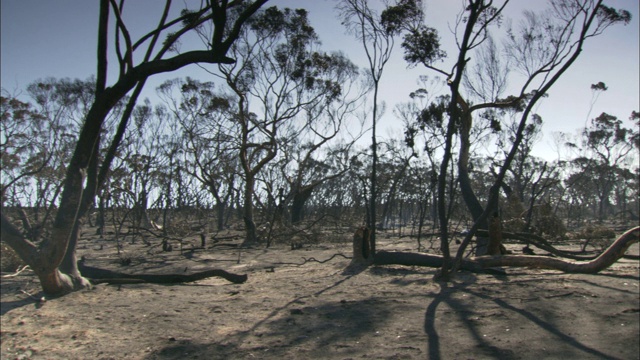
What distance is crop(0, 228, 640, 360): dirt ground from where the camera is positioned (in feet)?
12.4

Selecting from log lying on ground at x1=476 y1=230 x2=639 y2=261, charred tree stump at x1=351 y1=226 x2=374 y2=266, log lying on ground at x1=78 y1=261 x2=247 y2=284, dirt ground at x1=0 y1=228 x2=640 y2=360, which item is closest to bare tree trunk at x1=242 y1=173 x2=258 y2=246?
charred tree stump at x1=351 y1=226 x2=374 y2=266

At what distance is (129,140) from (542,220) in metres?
21.5

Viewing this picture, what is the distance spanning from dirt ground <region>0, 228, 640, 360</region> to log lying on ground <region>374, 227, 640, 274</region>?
16 cm

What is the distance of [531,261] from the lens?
6.29 metres

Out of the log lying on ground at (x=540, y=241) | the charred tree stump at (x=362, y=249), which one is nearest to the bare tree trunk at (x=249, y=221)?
the charred tree stump at (x=362, y=249)

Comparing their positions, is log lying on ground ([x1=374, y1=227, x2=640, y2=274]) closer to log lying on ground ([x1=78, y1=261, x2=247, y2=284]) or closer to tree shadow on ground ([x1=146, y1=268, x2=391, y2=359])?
tree shadow on ground ([x1=146, y1=268, x2=391, y2=359])

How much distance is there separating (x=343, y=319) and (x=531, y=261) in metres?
2.99

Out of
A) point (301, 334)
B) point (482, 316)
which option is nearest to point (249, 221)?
point (301, 334)

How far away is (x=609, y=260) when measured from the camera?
5023 millimetres

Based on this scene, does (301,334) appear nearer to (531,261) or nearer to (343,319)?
Result: (343,319)

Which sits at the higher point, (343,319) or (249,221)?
(249,221)

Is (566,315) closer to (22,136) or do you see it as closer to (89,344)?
(89,344)

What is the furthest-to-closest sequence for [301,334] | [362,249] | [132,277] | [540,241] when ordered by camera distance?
[362,249] → [540,241] → [132,277] → [301,334]

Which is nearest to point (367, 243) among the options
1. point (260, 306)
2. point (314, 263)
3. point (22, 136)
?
point (314, 263)
